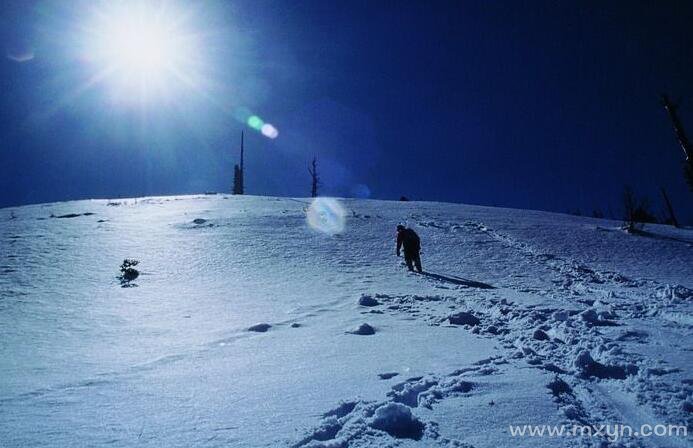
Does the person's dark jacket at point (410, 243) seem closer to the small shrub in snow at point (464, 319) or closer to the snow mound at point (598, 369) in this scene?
the small shrub in snow at point (464, 319)

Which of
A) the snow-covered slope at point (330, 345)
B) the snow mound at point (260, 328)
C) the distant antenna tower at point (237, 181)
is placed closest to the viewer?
the snow-covered slope at point (330, 345)

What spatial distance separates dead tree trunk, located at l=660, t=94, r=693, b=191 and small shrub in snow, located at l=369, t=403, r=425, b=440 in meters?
24.7

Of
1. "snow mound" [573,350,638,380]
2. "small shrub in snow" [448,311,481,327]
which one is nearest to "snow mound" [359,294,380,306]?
"small shrub in snow" [448,311,481,327]

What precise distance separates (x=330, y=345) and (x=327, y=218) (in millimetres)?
16983

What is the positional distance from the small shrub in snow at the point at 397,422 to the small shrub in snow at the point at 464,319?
3.92 metres

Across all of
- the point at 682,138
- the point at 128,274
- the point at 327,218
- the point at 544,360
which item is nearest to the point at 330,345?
the point at 544,360

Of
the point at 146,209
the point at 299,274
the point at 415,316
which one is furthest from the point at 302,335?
the point at 146,209

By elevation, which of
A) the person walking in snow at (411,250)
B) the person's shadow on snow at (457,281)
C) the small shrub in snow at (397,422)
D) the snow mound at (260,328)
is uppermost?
the person walking in snow at (411,250)

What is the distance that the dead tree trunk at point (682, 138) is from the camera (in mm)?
20170

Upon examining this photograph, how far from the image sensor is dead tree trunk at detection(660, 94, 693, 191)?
20.2 m

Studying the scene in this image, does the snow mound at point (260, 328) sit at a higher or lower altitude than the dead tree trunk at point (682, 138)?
lower

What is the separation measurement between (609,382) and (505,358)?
1153 mm

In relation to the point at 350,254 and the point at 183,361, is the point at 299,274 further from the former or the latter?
the point at 183,361

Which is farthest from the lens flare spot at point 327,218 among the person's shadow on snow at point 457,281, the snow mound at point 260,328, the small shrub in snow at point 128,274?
the snow mound at point 260,328
